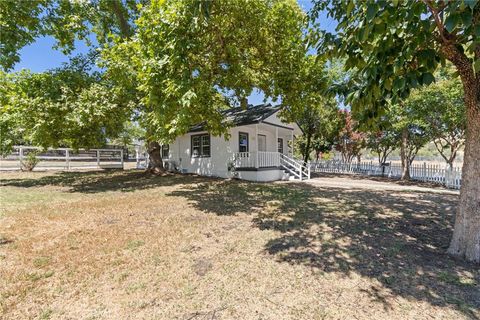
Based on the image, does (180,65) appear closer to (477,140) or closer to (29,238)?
(29,238)

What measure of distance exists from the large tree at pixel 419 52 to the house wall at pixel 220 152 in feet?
31.9

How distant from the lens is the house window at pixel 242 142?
1483 cm

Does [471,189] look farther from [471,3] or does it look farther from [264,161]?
[264,161]

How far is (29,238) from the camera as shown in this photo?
454 centimetres

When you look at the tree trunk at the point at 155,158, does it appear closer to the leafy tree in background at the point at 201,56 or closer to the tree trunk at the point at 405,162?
the leafy tree in background at the point at 201,56

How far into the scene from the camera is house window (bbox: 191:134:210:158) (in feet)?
51.3

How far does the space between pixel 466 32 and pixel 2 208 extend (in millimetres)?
9967

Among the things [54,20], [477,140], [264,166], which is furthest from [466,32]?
[54,20]

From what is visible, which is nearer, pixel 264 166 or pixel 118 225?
pixel 118 225

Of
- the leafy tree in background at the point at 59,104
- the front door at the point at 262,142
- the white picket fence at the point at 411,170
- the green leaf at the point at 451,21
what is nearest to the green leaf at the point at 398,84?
the green leaf at the point at 451,21

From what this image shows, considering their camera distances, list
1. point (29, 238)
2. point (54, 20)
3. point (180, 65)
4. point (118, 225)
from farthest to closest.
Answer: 1. point (54, 20)
2. point (180, 65)
3. point (118, 225)
4. point (29, 238)

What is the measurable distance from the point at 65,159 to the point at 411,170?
989 inches

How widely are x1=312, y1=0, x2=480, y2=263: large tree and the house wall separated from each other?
973 cm

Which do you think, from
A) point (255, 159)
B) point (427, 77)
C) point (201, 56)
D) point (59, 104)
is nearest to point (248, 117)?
point (255, 159)
